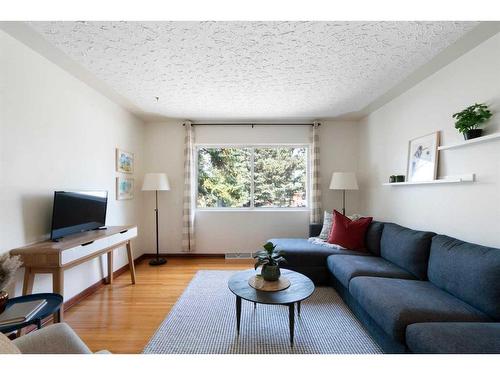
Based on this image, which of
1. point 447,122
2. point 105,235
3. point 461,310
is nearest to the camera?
point 461,310

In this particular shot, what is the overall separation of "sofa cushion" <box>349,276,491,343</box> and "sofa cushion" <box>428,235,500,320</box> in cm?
6

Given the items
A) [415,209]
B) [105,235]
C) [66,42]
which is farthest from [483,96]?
[105,235]

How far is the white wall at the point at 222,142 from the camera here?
4.04 meters

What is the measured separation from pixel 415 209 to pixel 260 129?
8.61 feet

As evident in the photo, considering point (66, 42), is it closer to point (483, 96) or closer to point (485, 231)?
point (483, 96)

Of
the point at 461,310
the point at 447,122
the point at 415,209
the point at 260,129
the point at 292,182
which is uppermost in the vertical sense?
the point at 260,129

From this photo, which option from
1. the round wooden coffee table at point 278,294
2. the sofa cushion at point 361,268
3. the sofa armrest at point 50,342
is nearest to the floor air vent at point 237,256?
the sofa cushion at point 361,268

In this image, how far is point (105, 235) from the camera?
2383 millimetres

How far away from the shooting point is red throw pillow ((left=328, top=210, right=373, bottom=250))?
9.59ft

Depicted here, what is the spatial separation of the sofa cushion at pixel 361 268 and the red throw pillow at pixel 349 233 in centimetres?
32

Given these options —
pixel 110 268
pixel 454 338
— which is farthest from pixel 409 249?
pixel 110 268

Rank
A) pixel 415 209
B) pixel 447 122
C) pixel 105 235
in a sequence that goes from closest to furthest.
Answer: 1. pixel 447 122
2. pixel 105 235
3. pixel 415 209

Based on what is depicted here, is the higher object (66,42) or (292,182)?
(66,42)

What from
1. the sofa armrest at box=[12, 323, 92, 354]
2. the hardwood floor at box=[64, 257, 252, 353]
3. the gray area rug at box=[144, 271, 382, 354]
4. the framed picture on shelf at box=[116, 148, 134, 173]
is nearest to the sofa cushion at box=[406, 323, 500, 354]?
the gray area rug at box=[144, 271, 382, 354]
